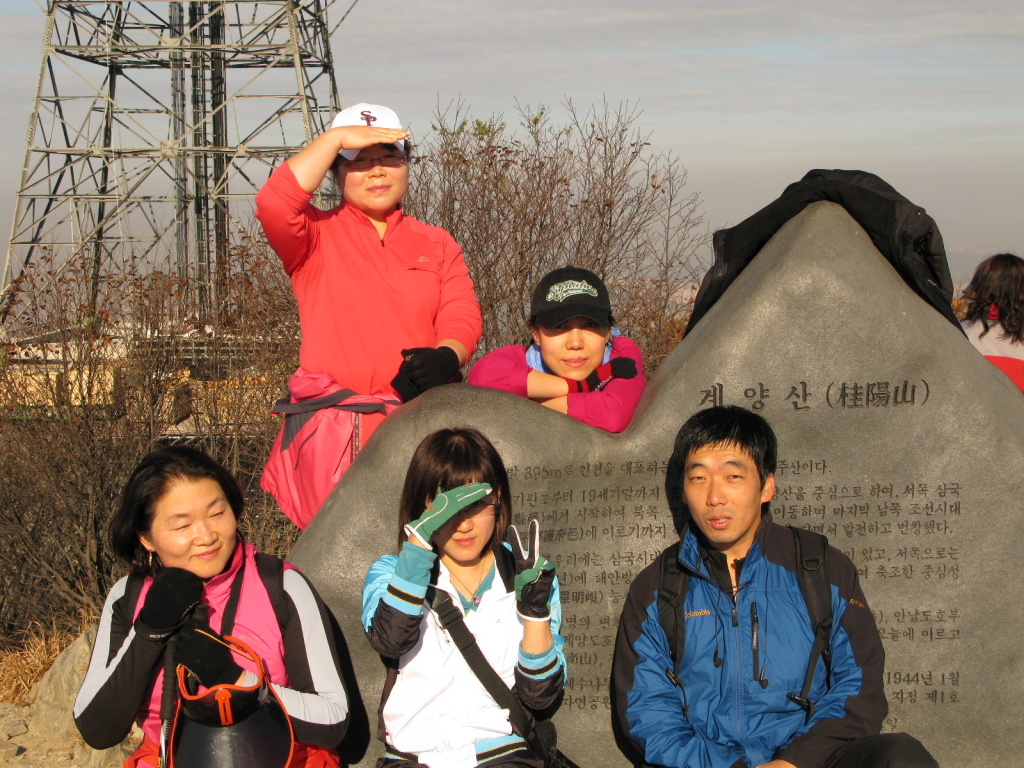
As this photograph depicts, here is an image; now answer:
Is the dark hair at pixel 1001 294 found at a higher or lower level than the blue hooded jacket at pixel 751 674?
higher

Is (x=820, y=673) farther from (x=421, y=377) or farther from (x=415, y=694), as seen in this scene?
(x=421, y=377)

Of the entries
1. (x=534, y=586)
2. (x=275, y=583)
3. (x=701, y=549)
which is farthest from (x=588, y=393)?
(x=275, y=583)

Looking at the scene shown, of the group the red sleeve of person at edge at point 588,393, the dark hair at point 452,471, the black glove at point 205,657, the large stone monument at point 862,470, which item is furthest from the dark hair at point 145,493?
the red sleeve of person at edge at point 588,393

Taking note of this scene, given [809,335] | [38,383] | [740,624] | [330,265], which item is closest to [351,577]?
[330,265]

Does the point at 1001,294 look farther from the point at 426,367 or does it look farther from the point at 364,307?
the point at 364,307

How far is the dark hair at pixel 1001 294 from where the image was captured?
14.8 feet

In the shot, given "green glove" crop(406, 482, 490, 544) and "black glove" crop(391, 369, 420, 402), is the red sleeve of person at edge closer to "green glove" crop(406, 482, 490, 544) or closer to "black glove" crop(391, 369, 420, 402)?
"black glove" crop(391, 369, 420, 402)

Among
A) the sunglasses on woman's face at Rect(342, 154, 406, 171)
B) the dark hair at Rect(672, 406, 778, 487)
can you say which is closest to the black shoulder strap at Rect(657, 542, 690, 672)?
the dark hair at Rect(672, 406, 778, 487)

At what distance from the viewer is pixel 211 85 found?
16.9 meters

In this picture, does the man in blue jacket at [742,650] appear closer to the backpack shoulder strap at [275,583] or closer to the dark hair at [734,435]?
the dark hair at [734,435]

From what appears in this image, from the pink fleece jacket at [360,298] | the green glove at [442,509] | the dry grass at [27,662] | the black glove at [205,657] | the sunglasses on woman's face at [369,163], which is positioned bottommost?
the dry grass at [27,662]

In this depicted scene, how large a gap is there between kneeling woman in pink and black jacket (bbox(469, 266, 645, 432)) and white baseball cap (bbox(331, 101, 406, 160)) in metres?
0.77

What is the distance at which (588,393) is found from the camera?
3471mm

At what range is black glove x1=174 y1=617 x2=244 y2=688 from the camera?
2342 millimetres
